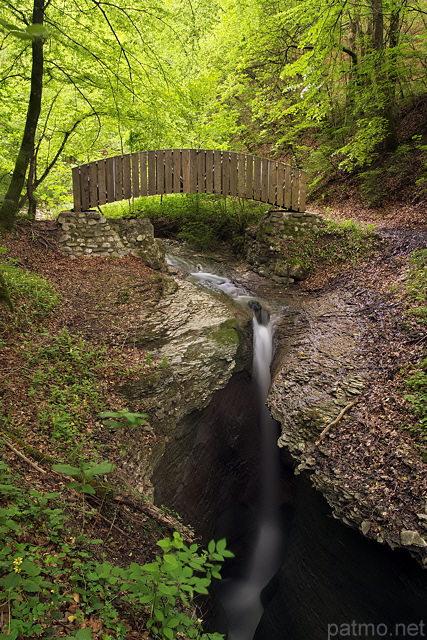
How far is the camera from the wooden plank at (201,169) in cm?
959

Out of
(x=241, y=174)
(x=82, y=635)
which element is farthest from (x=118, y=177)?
(x=82, y=635)

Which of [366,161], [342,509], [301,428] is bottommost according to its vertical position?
[342,509]

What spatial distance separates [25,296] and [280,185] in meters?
6.93

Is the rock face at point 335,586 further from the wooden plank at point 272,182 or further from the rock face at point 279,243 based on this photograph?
the wooden plank at point 272,182

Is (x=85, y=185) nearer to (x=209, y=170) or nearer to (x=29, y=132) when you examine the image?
(x=29, y=132)

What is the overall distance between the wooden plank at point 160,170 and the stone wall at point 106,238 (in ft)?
3.15

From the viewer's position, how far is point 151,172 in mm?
9367

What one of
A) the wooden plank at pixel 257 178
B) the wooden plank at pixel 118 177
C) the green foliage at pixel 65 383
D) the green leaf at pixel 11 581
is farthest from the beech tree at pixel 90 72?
the green leaf at pixel 11 581

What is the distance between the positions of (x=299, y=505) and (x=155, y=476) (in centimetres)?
212

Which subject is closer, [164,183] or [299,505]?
[299,505]

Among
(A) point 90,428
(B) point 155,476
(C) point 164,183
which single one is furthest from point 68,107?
(B) point 155,476

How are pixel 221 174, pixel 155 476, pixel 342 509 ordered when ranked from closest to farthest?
pixel 342 509, pixel 155 476, pixel 221 174

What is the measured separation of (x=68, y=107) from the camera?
9125 millimetres

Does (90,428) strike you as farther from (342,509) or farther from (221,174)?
(221,174)
